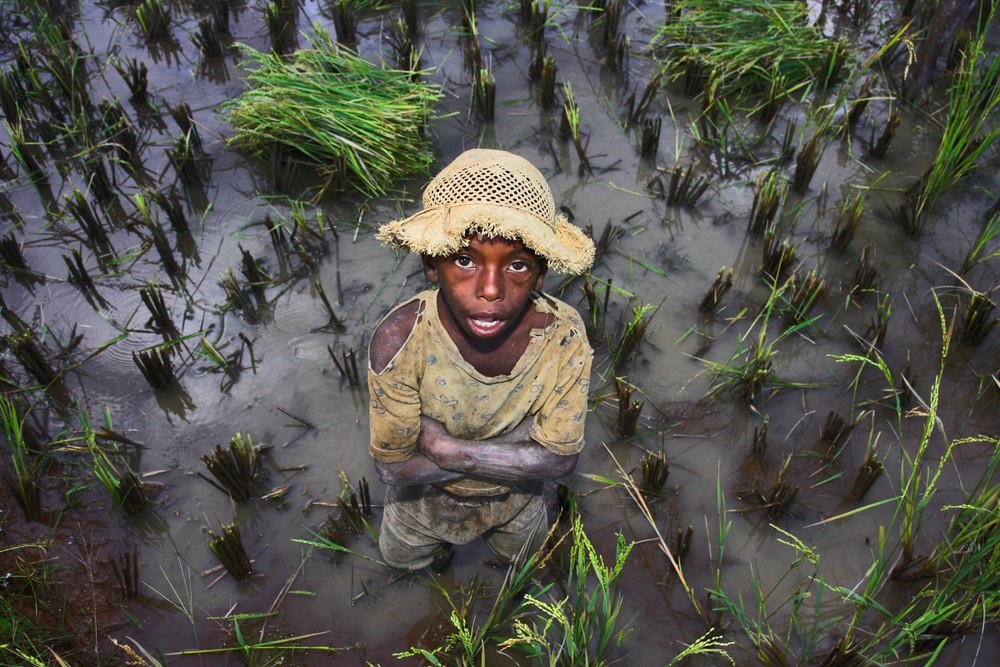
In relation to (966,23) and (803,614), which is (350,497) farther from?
(966,23)

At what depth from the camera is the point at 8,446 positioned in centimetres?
344

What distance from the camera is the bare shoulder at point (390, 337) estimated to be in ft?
6.81

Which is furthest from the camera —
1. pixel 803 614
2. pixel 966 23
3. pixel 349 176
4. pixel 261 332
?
pixel 966 23

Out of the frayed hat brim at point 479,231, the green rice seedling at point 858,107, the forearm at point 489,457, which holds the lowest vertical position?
the forearm at point 489,457

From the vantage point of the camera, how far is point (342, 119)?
4402 mm

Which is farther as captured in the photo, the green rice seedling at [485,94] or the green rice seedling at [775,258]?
the green rice seedling at [485,94]

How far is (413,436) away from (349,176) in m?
2.60

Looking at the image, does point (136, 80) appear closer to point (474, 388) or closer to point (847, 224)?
point (474, 388)

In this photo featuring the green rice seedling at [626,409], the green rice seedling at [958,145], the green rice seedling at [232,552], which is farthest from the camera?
the green rice seedling at [958,145]

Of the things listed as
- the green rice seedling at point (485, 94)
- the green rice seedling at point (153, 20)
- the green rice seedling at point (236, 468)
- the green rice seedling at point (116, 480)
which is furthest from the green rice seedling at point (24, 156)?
the green rice seedling at point (485, 94)

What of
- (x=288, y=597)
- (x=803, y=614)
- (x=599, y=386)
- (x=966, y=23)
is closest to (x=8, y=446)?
(x=288, y=597)

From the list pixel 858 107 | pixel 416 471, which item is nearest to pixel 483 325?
pixel 416 471

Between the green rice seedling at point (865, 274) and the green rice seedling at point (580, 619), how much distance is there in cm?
187

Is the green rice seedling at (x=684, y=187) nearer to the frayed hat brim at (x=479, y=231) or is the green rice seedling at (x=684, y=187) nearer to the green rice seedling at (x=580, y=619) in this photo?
the green rice seedling at (x=580, y=619)
